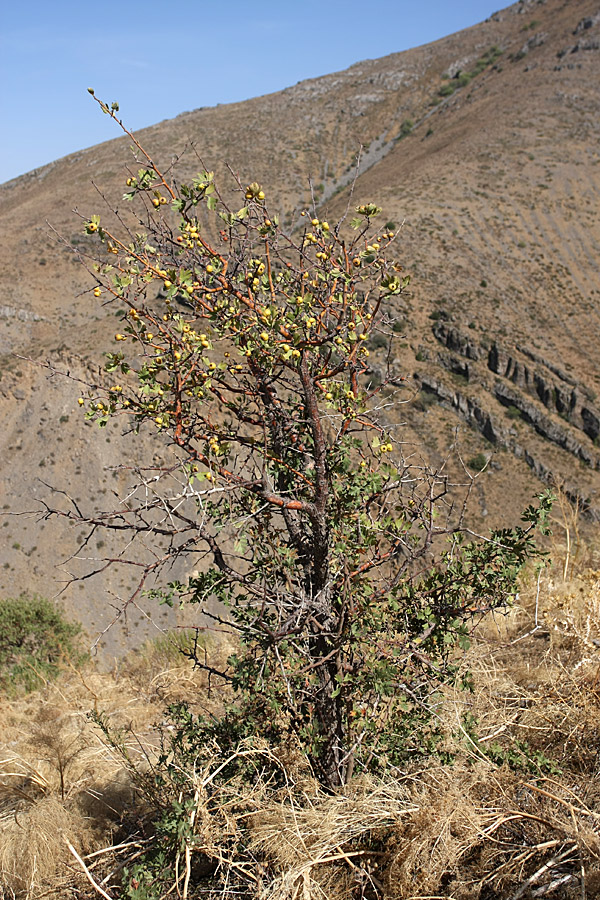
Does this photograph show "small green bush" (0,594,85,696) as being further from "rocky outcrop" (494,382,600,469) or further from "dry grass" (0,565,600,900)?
"rocky outcrop" (494,382,600,469)

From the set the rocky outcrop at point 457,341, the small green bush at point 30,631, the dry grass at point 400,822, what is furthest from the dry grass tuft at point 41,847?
the rocky outcrop at point 457,341

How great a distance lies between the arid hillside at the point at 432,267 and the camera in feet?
51.8

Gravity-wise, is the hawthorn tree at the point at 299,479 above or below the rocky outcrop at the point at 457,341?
above

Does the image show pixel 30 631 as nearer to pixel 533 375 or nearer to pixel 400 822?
pixel 400 822

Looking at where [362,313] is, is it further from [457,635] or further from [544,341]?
[544,341]

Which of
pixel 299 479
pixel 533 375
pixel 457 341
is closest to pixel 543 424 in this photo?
pixel 533 375

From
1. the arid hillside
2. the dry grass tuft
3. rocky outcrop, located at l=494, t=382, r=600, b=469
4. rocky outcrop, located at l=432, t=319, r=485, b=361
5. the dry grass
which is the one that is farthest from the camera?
rocky outcrop, located at l=432, t=319, r=485, b=361

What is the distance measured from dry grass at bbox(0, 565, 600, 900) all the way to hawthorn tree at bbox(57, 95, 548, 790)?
0.23m

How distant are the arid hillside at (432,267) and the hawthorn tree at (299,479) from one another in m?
0.18

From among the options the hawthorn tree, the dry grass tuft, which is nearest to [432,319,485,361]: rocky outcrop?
the hawthorn tree

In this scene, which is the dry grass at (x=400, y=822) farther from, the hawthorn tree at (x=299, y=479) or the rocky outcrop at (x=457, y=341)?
the rocky outcrop at (x=457, y=341)

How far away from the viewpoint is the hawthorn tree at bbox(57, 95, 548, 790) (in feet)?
6.74

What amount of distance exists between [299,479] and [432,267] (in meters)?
31.7

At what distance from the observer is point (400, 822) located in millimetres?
2049
